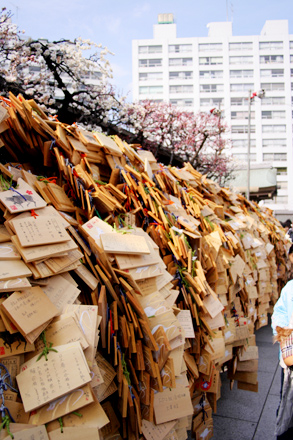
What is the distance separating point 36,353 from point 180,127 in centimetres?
1617

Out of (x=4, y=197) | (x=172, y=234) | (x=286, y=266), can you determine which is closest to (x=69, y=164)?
(x=4, y=197)

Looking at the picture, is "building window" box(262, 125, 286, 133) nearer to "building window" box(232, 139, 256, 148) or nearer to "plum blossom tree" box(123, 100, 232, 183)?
"building window" box(232, 139, 256, 148)

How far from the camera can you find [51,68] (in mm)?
9781

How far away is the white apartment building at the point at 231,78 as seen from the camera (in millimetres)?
55125

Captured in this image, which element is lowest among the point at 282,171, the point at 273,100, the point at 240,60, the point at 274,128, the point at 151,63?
the point at 282,171

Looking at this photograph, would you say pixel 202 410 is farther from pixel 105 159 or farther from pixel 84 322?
pixel 105 159

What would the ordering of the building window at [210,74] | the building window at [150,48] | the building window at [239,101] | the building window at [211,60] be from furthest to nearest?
1. the building window at [150,48]
2. the building window at [211,60]
3. the building window at [210,74]
4. the building window at [239,101]

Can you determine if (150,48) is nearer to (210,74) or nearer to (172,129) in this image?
(210,74)

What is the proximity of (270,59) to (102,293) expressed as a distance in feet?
213

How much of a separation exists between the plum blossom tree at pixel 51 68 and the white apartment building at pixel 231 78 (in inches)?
1849

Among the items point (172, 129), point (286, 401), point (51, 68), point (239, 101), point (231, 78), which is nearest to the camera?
point (286, 401)

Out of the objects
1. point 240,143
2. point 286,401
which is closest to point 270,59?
point 240,143

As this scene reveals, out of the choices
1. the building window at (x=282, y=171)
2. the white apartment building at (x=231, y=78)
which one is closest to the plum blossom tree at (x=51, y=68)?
the white apartment building at (x=231, y=78)

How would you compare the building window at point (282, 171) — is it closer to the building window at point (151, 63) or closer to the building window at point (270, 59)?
the building window at point (270, 59)
